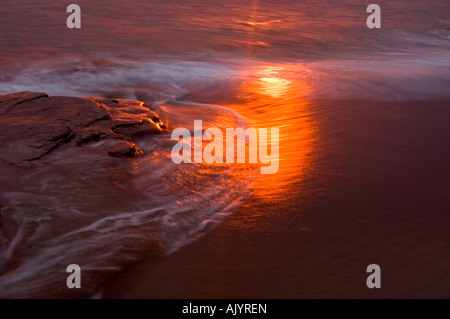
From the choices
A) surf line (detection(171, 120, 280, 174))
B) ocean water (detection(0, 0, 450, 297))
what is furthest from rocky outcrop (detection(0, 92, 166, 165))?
surf line (detection(171, 120, 280, 174))

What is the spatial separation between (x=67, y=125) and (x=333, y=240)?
2159 mm

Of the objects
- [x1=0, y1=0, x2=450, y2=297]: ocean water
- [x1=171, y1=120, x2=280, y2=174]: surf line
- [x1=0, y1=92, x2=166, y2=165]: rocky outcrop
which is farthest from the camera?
[x1=171, y1=120, x2=280, y2=174]: surf line

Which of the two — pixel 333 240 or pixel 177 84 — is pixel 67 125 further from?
pixel 177 84

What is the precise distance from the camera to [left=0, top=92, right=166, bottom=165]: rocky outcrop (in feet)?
10.1

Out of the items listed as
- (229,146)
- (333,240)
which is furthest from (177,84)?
(333,240)

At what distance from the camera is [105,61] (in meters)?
6.54

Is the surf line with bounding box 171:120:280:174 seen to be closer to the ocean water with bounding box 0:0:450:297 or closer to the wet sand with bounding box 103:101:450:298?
the ocean water with bounding box 0:0:450:297

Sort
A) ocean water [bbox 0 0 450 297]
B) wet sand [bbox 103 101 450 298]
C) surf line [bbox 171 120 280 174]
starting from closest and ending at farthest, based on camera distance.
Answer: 1. wet sand [bbox 103 101 450 298]
2. ocean water [bbox 0 0 450 297]
3. surf line [bbox 171 120 280 174]

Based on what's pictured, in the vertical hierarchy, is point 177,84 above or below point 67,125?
above

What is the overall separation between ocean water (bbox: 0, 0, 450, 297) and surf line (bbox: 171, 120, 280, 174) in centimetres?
9

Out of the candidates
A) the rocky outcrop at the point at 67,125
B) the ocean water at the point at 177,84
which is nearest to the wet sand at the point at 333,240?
the ocean water at the point at 177,84

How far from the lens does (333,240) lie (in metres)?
2.21

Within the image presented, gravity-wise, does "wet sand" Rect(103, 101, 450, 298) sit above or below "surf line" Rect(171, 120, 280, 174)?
below
